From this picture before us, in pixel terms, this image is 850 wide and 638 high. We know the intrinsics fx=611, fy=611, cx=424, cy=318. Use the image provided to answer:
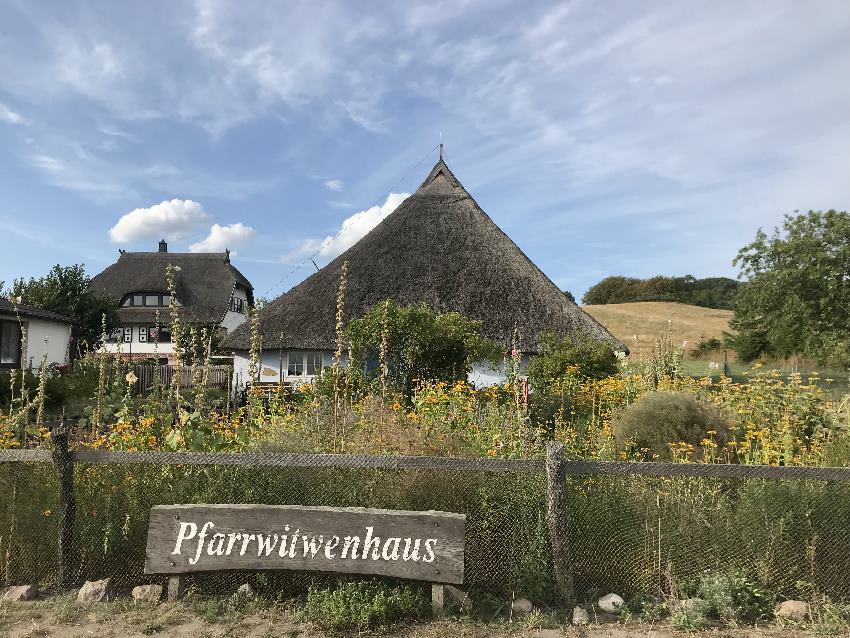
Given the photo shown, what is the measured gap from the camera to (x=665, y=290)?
69938mm

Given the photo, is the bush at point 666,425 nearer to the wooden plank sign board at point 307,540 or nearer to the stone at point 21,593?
the wooden plank sign board at point 307,540

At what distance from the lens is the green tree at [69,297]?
100 ft

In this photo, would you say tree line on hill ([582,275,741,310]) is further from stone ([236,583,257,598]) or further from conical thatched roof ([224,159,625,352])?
stone ([236,583,257,598])

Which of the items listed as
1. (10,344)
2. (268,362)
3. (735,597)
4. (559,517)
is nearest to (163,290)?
(10,344)

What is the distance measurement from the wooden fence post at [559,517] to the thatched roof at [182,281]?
38.6m

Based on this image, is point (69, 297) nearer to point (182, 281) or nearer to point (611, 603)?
point (182, 281)

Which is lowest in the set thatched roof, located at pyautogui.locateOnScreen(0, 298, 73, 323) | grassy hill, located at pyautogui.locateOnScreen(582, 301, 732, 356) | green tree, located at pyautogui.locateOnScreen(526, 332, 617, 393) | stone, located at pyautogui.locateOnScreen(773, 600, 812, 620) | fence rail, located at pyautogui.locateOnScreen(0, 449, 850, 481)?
stone, located at pyautogui.locateOnScreen(773, 600, 812, 620)

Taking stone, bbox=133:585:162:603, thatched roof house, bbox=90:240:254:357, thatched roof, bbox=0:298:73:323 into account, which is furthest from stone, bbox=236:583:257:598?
thatched roof house, bbox=90:240:254:357

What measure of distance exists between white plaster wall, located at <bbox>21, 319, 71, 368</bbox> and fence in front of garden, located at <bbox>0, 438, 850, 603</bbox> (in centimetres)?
2103

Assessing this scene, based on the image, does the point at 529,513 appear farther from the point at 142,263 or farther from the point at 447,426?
the point at 142,263

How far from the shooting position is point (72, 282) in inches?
1242

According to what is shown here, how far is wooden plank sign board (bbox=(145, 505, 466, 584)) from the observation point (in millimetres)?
4066

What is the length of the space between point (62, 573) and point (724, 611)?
15.3ft

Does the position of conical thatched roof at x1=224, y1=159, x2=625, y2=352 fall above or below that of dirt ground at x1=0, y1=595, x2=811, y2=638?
above
